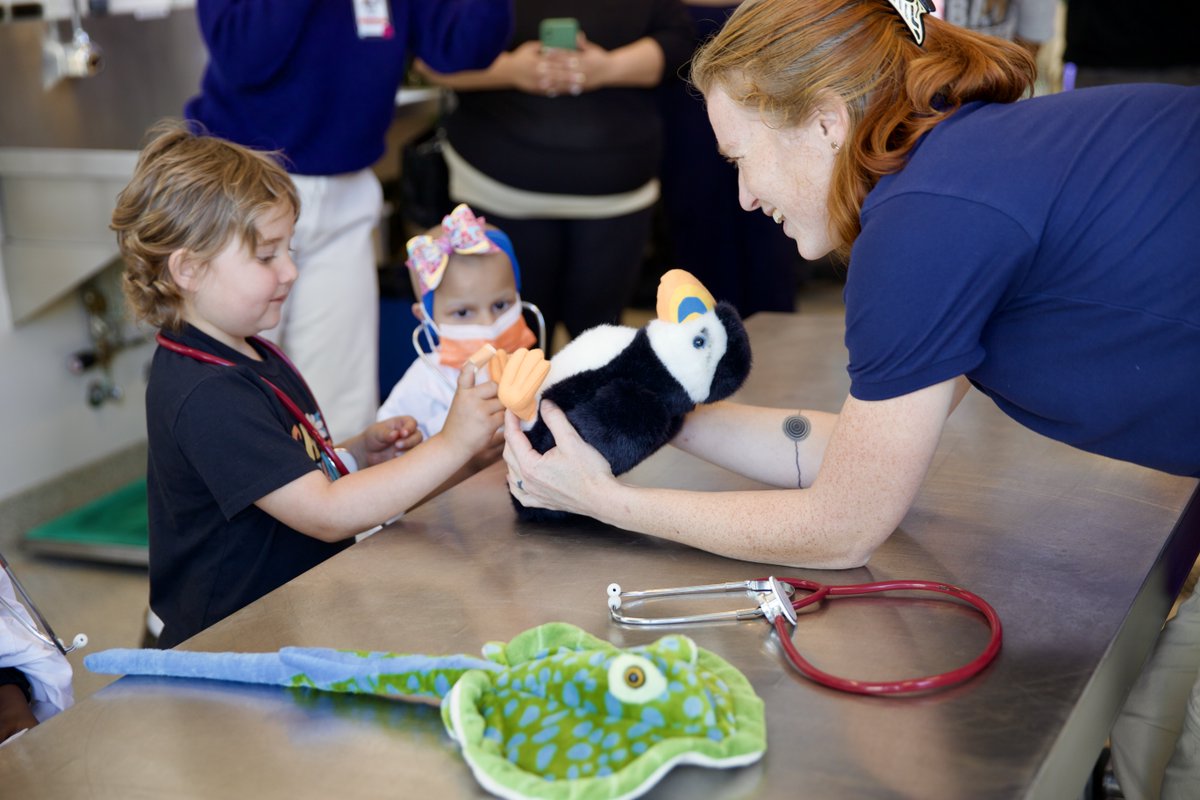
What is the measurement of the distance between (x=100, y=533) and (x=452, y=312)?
135 centimetres

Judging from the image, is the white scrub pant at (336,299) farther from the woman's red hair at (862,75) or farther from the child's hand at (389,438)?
the woman's red hair at (862,75)

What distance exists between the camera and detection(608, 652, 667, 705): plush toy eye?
897mm

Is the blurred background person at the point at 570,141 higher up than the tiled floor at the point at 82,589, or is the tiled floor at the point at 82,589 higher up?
the blurred background person at the point at 570,141

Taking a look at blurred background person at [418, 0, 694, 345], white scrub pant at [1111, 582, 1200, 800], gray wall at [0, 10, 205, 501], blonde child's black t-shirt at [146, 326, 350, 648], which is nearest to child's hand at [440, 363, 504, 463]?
blonde child's black t-shirt at [146, 326, 350, 648]

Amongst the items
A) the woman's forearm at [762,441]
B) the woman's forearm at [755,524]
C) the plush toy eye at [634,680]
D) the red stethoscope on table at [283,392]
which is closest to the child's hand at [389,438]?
the red stethoscope on table at [283,392]

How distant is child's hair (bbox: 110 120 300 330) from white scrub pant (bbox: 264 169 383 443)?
0.83 metres

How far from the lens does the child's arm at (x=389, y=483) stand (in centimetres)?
139

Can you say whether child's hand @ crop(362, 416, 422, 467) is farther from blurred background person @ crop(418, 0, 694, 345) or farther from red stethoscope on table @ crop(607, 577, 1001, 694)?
blurred background person @ crop(418, 0, 694, 345)

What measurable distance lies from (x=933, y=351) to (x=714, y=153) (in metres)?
2.74

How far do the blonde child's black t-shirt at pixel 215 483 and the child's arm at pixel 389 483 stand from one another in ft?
0.08

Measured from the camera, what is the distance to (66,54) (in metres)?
2.92

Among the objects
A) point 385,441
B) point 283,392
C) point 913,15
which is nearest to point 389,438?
point 385,441

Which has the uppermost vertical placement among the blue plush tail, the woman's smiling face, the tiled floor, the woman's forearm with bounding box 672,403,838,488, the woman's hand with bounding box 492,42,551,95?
the woman's smiling face

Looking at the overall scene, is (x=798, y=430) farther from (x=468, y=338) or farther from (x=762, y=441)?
(x=468, y=338)
